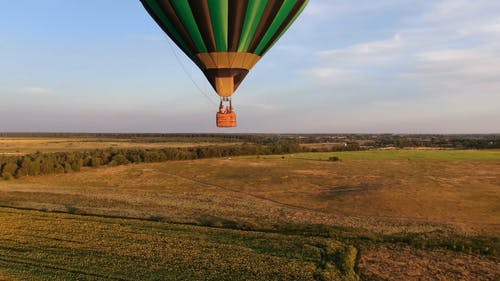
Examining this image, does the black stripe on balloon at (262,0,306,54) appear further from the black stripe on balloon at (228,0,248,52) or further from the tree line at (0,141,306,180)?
the tree line at (0,141,306,180)

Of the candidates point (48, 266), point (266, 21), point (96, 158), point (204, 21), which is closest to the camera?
point (48, 266)

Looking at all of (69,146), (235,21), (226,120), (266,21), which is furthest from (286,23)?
(69,146)

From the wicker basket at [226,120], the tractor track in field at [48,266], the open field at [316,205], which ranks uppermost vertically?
the wicker basket at [226,120]

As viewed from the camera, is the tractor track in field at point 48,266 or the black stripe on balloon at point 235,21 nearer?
the tractor track in field at point 48,266

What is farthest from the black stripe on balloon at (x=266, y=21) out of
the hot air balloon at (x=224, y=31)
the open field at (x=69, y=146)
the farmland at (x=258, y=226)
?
the open field at (x=69, y=146)

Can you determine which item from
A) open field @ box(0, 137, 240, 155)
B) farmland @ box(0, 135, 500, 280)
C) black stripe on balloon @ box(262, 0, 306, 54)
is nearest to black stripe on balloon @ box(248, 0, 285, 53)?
black stripe on balloon @ box(262, 0, 306, 54)

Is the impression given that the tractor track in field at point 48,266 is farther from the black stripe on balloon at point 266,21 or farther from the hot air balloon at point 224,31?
the black stripe on balloon at point 266,21

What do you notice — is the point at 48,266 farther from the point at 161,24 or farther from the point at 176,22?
the point at 161,24

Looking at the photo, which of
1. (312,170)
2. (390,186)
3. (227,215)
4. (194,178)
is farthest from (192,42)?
(312,170)
